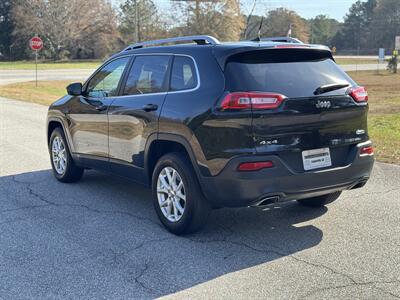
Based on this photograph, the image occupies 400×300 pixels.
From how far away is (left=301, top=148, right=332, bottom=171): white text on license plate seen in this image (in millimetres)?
4625

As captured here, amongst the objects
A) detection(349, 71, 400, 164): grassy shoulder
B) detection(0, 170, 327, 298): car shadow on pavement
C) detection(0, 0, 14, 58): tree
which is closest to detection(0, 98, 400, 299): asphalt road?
detection(0, 170, 327, 298): car shadow on pavement

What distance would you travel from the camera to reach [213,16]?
5784cm

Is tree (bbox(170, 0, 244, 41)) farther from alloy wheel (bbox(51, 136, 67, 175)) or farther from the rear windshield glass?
the rear windshield glass

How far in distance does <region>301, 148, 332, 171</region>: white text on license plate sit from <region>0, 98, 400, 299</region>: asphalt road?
72 cm

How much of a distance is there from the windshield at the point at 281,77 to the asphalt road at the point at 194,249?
4.58 ft

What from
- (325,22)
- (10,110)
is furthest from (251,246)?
(325,22)

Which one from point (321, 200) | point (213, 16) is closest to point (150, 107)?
point (321, 200)

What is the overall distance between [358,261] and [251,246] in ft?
3.08

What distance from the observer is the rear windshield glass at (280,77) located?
4.54 meters

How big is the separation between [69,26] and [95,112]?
7175cm

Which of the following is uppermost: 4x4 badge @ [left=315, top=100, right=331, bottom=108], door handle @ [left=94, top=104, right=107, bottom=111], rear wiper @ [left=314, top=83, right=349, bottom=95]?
rear wiper @ [left=314, top=83, right=349, bottom=95]

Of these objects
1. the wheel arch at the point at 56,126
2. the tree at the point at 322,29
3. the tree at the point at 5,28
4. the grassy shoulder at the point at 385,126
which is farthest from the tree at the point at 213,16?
the tree at the point at 322,29

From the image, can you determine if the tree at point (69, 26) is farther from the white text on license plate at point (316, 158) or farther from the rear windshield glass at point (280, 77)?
the white text on license plate at point (316, 158)

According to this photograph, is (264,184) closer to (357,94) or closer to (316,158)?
(316,158)
